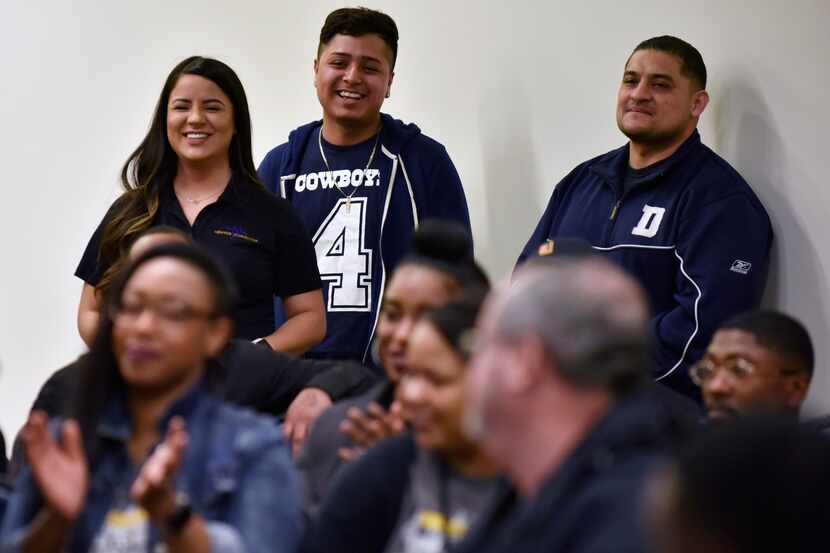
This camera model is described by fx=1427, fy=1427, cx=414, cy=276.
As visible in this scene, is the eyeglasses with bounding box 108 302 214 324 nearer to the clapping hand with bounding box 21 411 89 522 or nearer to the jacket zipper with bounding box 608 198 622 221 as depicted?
the clapping hand with bounding box 21 411 89 522

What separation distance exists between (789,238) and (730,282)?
0.96ft

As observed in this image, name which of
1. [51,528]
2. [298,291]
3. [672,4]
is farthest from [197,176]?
[51,528]

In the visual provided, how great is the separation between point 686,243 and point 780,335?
0.78 metres

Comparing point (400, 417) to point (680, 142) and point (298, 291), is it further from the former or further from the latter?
point (680, 142)

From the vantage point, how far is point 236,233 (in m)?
3.81

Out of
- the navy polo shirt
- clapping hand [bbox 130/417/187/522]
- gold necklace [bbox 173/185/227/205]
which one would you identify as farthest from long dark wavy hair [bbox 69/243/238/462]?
gold necklace [bbox 173/185/227/205]

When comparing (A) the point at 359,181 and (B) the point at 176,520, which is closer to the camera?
(B) the point at 176,520

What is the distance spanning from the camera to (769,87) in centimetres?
407

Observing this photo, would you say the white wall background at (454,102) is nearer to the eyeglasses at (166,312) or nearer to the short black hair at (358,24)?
the short black hair at (358,24)

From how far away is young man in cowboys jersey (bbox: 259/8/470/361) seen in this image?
14.3 feet

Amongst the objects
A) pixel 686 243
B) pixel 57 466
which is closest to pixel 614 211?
pixel 686 243

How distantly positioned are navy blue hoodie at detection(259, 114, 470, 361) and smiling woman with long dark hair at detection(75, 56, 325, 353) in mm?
453

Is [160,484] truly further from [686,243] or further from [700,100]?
[700,100]

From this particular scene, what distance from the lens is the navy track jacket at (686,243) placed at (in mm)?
3785
